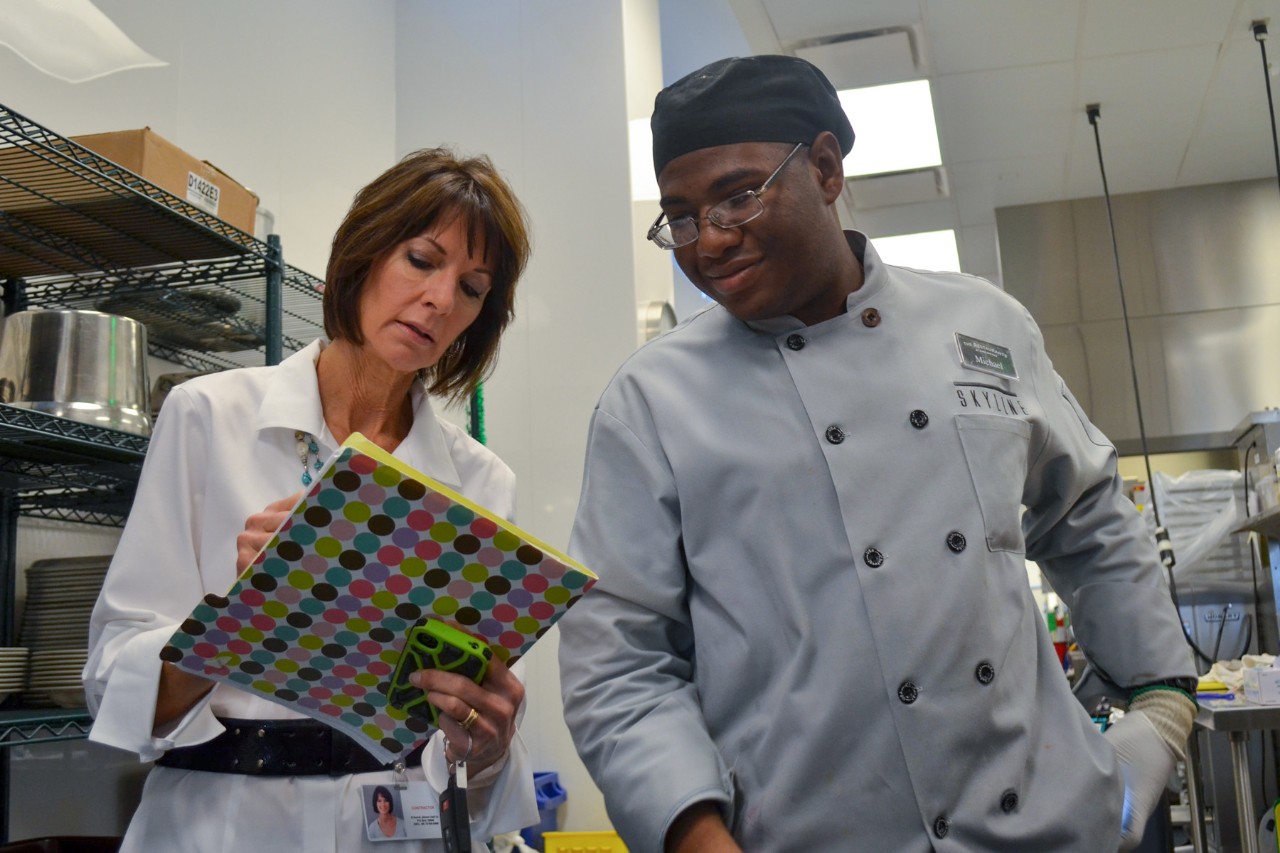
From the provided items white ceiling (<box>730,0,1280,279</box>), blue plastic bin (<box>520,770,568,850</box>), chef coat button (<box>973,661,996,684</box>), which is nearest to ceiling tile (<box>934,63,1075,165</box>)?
white ceiling (<box>730,0,1280,279</box>)

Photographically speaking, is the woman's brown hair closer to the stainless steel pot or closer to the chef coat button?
the stainless steel pot

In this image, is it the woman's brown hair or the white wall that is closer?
the woman's brown hair

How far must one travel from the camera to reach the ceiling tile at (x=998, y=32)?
4.22 meters

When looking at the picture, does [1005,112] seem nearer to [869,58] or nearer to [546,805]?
[869,58]

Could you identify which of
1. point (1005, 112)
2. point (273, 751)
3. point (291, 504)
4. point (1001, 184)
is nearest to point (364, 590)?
point (291, 504)

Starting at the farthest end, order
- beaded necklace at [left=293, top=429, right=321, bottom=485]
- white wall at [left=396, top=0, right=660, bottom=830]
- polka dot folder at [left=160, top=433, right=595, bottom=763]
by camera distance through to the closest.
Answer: white wall at [left=396, top=0, right=660, bottom=830] < beaded necklace at [left=293, top=429, right=321, bottom=485] < polka dot folder at [left=160, top=433, right=595, bottom=763]

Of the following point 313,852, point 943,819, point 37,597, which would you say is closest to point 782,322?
point 943,819

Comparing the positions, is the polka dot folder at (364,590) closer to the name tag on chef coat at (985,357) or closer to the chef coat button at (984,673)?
the chef coat button at (984,673)

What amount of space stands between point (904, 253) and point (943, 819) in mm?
5846

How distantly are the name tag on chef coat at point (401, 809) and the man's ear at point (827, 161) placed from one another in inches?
32.7

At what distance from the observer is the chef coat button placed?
1067 mm

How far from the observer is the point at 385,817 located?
1340 mm

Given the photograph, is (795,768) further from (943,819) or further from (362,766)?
(362,766)

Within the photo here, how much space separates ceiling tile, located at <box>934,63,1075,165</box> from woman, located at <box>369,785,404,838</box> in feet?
13.8
